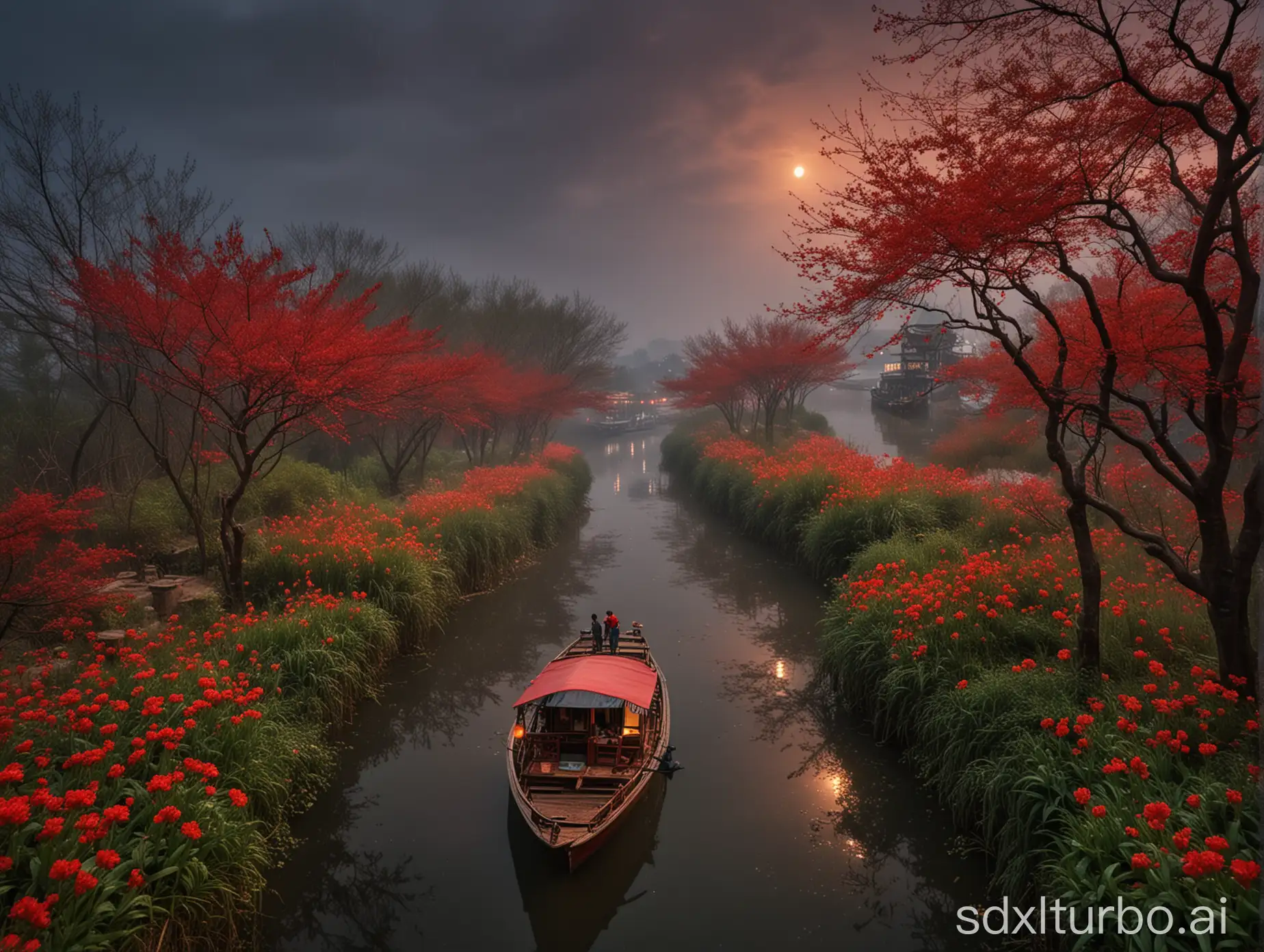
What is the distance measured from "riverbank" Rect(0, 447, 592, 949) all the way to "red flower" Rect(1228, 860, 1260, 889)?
7.32 meters

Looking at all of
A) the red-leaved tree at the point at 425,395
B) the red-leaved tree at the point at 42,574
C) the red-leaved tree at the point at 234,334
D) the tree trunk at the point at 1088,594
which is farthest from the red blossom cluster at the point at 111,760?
the tree trunk at the point at 1088,594

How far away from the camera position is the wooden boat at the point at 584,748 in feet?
23.0

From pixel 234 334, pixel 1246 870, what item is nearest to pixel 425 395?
pixel 234 334

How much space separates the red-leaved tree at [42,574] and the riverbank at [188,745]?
676 mm

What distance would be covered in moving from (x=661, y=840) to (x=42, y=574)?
29.7 feet

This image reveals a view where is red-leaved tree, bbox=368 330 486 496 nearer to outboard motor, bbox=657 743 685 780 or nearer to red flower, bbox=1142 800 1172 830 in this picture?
outboard motor, bbox=657 743 685 780

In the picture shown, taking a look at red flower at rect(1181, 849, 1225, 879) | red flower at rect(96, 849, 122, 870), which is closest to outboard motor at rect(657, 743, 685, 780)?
red flower at rect(1181, 849, 1225, 879)

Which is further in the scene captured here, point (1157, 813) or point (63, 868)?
point (1157, 813)

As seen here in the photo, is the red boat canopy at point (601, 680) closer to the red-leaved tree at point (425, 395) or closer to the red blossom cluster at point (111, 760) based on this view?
the red blossom cluster at point (111, 760)

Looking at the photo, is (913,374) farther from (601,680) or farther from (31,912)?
(31,912)

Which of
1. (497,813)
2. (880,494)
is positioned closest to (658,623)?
(880,494)

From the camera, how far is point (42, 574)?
8.73 m

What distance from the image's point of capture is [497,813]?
8.03 metres

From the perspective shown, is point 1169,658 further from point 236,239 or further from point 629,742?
point 236,239
